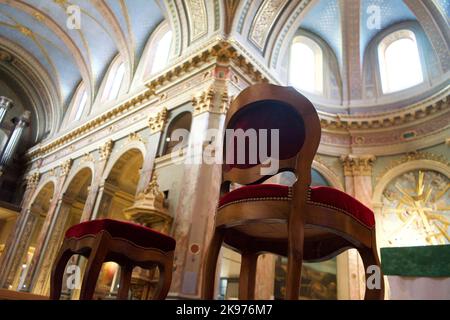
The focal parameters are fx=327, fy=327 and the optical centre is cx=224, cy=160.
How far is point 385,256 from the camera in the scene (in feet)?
7.55

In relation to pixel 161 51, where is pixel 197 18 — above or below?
below

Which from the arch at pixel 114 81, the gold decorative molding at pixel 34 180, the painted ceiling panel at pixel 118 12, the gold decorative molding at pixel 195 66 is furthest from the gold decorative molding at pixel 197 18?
the gold decorative molding at pixel 34 180

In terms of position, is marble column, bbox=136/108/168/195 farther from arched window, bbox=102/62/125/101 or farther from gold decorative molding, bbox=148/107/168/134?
arched window, bbox=102/62/125/101

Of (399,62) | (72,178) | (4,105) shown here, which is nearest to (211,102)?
(72,178)

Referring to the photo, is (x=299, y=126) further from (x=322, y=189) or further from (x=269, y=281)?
(x=269, y=281)

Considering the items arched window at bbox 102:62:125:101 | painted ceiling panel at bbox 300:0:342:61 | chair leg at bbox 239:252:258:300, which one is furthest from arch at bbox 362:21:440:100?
chair leg at bbox 239:252:258:300

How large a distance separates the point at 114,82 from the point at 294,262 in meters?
11.3

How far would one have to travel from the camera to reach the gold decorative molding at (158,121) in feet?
25.1

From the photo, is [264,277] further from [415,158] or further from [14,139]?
[14,139]

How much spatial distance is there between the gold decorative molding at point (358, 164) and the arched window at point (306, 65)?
7.81 feet

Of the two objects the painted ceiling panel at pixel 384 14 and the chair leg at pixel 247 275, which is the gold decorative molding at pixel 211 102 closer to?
the chair leg at pixel 247 275

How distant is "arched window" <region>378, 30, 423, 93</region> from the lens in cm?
910

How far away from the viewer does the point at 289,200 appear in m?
1.62
